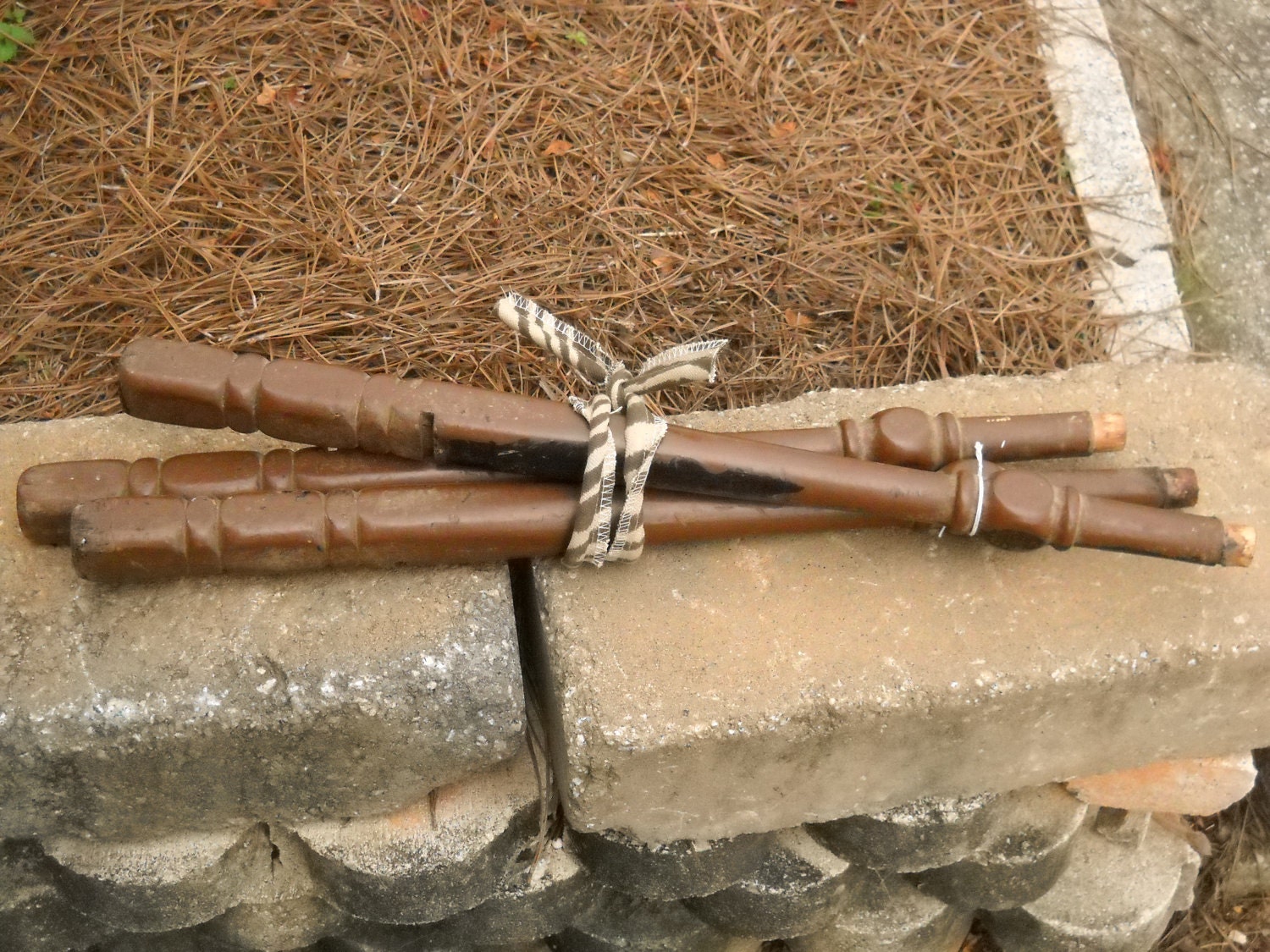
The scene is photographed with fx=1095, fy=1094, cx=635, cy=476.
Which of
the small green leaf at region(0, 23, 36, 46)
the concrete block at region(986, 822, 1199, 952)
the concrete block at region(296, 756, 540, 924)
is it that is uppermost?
the small green leaf at region(0, 23, 36, 46)

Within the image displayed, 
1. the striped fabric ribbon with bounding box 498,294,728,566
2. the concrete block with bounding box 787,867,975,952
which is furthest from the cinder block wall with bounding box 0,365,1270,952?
the concrete block with bounding box 787,867,975,952

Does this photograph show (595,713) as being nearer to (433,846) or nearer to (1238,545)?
(433,846)

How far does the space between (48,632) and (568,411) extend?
74cm

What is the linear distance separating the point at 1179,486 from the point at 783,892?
910 millimetres

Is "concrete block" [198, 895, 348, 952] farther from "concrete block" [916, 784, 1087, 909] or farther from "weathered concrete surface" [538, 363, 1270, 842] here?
"concrete block" [916, 784, 1087, 909]

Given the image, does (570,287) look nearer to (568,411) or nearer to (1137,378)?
(568,411)

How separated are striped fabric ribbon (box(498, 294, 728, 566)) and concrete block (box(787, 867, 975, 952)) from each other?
0.98 m

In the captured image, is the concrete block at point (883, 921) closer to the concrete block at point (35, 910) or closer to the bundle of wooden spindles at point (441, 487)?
the bundle of wooden spindles at point (441, 487)

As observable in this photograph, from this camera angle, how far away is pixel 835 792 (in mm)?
1628

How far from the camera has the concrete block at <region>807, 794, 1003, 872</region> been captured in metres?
1.76

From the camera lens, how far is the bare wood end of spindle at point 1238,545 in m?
1.49

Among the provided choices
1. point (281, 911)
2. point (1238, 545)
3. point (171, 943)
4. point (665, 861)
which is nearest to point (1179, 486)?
point (1238, 545)

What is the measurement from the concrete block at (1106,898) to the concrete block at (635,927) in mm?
743

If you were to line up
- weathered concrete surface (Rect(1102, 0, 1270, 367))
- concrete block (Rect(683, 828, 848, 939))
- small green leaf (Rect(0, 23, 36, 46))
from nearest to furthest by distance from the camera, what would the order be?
concrete block (Rect(683, 828, 848, 939)) < small green leaf (Rect(0, 23, 36, 46)) < weathered concrete surface (Rect(1102, 0, 1270, 367))
